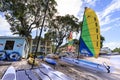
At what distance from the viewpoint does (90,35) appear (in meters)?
10.3

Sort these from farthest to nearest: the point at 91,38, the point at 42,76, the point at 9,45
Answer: the point at 9,45
the point at 91,38
the point at 42,76

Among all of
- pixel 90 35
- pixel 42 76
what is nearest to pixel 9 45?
pixel 90 35

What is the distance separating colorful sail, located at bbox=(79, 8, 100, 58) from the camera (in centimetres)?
1001

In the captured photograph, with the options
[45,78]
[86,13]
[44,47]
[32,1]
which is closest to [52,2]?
[32,1]

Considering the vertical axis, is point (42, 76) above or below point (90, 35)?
below

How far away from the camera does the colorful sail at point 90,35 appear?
10008 mm


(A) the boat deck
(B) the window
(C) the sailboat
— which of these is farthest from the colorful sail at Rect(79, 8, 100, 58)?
(B) the window

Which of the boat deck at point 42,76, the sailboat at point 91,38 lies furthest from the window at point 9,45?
the boat deck at point 42,76

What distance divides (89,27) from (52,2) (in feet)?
45.8

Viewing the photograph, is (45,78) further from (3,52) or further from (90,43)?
(3,52)

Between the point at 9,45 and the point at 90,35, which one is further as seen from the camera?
the point at 9,45

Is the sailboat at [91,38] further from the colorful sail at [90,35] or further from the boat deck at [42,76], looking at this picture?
the boat deck at [42,76]

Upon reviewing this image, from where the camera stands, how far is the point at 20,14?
20.1 m

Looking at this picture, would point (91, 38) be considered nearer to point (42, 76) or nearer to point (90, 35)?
point (90, 35)
